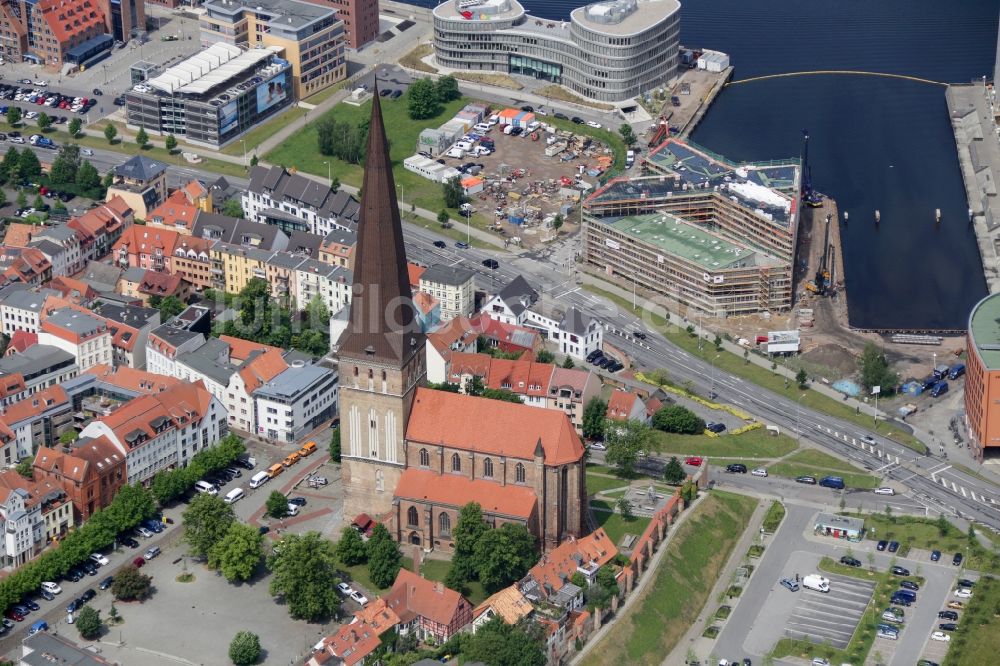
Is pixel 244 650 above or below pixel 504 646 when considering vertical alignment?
below

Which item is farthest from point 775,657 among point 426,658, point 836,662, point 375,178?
point 375,178

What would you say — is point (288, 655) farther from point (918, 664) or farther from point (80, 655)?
point (918, 664)

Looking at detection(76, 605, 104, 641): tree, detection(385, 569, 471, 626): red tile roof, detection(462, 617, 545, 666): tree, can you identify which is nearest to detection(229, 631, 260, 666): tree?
detection(385, 569, 471, 626): red tile roof

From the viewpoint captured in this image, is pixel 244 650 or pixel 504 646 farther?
pixel 244 650

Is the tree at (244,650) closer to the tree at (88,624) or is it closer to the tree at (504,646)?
the tree at (88,624)

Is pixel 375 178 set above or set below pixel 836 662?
above

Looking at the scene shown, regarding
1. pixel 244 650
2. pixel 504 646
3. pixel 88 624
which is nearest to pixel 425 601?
pixel 504 646

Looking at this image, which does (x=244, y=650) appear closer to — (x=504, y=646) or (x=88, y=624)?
(x=88, y=624)
